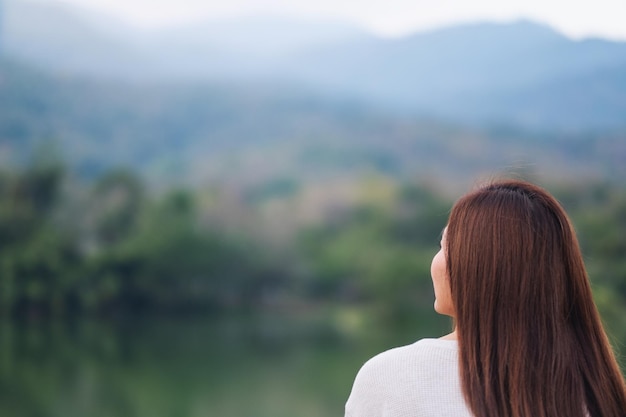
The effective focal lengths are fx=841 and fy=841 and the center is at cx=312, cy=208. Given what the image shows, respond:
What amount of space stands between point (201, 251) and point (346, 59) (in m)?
32.6

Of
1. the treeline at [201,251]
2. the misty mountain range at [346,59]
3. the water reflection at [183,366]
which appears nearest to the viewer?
the water reflection at [183,366]

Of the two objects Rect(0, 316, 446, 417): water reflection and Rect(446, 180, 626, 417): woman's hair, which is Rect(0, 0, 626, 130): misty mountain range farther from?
Rect(446, 180, 626, 417): woman's hair

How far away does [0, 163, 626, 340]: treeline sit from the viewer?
14805 millimetres

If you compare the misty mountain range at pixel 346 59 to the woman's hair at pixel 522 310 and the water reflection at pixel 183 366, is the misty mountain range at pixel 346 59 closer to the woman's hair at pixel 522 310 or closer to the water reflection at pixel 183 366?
the water reflection at pixel 183 366

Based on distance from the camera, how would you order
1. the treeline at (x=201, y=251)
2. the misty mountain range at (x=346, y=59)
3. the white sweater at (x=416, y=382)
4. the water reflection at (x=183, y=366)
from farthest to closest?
1. the misty mountain range at (x=346, y=59)
2. the treeline at (x=201, y=251)
3. the water reflection at (x=183, y=366)
4. the white sweater at (x=416, y=382)

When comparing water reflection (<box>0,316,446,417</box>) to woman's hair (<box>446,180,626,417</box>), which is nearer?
woman's hair (<box>446,180,626,417</box>)

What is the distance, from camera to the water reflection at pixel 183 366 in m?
8.70

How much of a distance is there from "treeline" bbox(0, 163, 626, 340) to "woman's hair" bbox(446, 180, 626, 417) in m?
12.0

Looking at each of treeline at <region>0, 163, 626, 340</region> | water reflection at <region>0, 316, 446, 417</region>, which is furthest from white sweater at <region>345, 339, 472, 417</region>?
treeline at <region>0, 163, 626, 340</region>

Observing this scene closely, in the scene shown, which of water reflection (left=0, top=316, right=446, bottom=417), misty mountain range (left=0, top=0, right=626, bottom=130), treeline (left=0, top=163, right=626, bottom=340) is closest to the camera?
water reflection (left=0, top=316, right=446, bottom=417)

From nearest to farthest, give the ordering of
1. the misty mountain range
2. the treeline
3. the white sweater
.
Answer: the white sweater → the treeline → the misty mountain range

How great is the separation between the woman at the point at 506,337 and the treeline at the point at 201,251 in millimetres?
11963

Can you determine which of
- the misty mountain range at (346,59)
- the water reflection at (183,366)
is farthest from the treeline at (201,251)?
the misty mountain range at (346,59)

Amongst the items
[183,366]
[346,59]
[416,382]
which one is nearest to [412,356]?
[416,382]
